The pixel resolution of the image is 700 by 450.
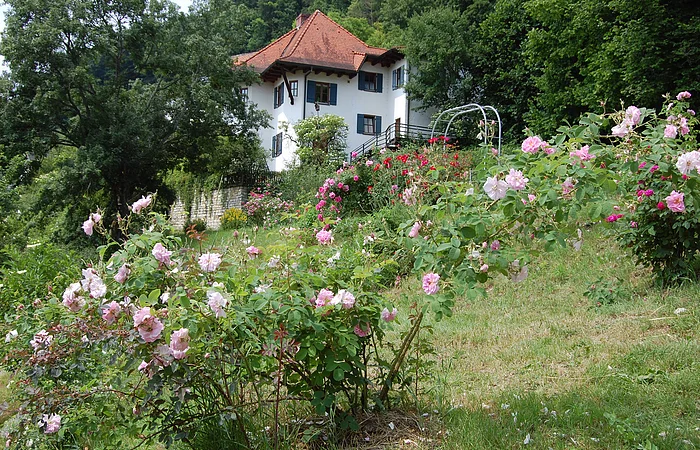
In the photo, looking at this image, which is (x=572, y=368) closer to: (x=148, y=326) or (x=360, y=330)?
(x=360, y=330)

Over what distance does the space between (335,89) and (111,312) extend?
23878mm

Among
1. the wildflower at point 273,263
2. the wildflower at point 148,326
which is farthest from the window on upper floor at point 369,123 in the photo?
the wildflower at point 148,326

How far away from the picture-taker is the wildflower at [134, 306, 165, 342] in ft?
6.96

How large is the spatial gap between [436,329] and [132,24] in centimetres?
1686

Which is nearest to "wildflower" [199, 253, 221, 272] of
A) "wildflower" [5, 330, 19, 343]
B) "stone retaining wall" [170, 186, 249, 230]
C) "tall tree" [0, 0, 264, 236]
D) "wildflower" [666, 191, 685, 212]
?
"wildflower" [5, 330, 19, 343]

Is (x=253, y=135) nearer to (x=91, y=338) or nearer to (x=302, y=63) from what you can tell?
(x=302, y=63)

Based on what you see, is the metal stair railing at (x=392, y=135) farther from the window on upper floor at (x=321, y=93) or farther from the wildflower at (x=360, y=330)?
the wildflower at (x=360, y=330)

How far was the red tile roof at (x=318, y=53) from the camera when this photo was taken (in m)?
24.5

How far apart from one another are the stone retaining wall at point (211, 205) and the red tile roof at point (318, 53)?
5.39m

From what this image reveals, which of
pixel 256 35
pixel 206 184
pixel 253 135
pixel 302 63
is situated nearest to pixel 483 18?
pixel 302 63

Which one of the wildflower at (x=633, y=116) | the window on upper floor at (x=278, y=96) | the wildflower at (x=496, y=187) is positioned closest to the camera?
the wildflower at (x=496, y=187)

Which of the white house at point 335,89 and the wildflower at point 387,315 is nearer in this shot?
the wildflower at point 387,315

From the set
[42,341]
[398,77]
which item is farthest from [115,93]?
[42,341]

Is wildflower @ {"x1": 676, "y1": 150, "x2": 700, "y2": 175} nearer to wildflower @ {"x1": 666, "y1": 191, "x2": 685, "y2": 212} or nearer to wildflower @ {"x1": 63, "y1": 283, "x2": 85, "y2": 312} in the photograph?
wildflower @ {"x1": 666, "y1": 191, "x2": 685, "y2": 212}
